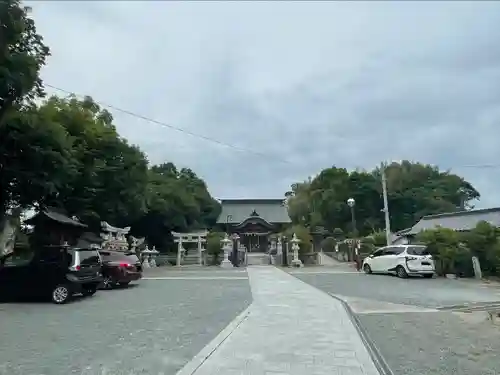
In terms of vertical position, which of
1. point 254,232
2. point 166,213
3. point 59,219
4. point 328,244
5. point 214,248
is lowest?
point 214,248

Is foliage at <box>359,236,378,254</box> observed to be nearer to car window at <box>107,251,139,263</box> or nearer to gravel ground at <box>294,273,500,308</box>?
gravel ground at <box>294,273,500,308</box>

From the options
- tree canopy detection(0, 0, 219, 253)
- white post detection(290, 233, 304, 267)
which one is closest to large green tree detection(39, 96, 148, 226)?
tree canopy detection(0, 0, 219, 253)

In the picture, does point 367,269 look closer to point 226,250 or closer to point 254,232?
point 226,250

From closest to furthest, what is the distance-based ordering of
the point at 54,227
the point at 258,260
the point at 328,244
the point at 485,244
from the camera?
the point at 485,244 < the point at 54,227 < the point at 258,260 < the point at 328,244

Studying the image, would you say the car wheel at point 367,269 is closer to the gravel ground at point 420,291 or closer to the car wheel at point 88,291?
the gravel ground at point 420,291

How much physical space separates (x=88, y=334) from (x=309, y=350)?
412 cm

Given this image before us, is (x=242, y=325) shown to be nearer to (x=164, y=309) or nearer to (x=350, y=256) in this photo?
(x=164, y=309)

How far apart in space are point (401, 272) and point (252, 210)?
1279 inches

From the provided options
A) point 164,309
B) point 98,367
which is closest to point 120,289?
point 164,309

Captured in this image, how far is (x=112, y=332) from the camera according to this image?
8.91m

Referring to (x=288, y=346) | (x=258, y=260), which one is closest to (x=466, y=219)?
(x=258, y=260)

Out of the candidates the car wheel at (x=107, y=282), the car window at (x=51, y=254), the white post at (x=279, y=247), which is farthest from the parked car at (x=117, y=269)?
the white post at (x=279, y=247)

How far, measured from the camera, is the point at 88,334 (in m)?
8.76

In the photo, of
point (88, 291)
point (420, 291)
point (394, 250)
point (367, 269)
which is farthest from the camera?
point (367, 269)
